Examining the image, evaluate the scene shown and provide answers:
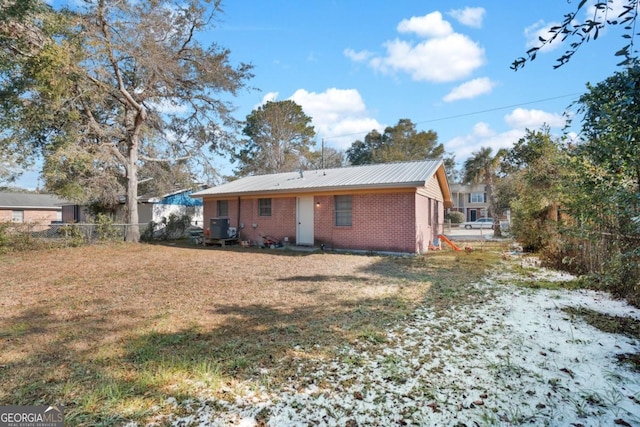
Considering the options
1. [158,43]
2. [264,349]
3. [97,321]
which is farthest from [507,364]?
[158,43]

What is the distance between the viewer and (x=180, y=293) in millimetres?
5957

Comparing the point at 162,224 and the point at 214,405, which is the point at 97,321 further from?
the point at 162,224

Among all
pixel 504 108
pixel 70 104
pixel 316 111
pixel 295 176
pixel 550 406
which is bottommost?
pixel 550 406

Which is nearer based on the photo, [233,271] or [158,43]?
[233,271]

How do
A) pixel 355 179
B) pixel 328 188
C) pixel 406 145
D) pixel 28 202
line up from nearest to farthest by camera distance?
pixel 328 188
pixel 355 179
pixel 28 202
pixel 406 145

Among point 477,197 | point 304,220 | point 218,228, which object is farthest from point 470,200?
point 218,228

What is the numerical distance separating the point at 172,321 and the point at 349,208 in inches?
329

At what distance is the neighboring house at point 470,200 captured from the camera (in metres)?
41.6

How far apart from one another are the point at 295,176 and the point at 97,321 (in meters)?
12.2

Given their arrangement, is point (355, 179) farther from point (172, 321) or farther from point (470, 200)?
point (470, 200)

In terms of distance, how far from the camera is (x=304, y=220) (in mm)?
12984

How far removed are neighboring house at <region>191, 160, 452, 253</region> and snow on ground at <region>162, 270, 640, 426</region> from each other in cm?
682

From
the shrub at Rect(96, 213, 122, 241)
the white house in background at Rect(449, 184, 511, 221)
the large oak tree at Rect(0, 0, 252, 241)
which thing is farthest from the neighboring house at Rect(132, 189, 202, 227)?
the white house in background at Rect(449, 184, 511, 221)

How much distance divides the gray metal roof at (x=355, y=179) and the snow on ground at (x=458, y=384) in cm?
694
